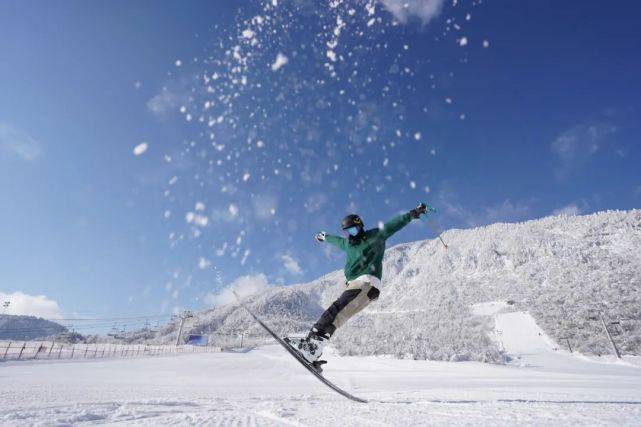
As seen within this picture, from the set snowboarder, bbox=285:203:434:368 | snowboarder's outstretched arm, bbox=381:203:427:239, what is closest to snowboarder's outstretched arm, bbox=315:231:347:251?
snowboarder, bbox=285:203:434:368

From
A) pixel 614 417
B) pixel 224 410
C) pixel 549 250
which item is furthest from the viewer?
pixel 549 250

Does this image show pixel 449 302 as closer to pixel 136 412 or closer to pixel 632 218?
pixel 632 218

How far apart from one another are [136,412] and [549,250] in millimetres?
178894

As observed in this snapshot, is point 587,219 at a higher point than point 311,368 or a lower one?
higher

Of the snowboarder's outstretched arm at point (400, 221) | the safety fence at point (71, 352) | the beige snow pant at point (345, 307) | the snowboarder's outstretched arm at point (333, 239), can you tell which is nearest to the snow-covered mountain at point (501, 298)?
the safety fence at point (71, 352)

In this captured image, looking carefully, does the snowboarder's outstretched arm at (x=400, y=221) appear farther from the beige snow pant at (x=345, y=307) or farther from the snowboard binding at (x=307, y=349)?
the snowboard binding at (x=307, y=349)

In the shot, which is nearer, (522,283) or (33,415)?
(33,415)

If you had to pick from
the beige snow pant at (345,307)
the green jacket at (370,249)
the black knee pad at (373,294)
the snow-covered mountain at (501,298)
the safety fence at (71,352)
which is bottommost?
the safety fence at (71,352)

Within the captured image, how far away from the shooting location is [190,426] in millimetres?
3070

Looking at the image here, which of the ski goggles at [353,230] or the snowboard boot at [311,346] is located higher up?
the ski goggles at [353,230]

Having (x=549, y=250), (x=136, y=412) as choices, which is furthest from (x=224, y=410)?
(x=549, y=250)

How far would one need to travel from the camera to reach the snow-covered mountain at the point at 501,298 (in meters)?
48.6

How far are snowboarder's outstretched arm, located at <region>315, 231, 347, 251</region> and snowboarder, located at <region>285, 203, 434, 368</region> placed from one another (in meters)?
0.03

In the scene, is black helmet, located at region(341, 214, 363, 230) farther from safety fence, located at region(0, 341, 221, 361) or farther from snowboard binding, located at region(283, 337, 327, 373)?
safety fence, located at region(0, 341, 221, 361)
